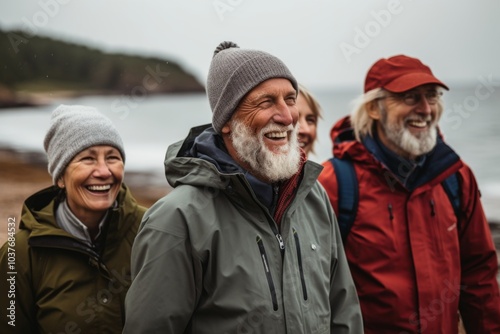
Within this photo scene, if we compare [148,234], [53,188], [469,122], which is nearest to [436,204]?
[148,234]

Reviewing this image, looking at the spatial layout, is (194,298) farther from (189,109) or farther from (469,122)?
(189,109)

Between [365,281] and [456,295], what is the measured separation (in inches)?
22.5

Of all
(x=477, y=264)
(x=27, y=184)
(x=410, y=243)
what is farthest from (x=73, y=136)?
(x=27, y=184)

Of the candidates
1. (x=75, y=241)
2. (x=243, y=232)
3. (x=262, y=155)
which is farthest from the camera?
(x=75, y=241)

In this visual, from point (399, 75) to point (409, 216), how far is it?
36.7 inches

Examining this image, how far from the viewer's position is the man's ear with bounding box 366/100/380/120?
3.46m

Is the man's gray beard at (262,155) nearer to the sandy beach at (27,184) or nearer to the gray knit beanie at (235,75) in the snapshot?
the gray knit beanie at (235,75)

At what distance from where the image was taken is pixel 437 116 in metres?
3.44

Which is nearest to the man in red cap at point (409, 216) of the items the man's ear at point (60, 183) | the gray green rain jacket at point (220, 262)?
the gray green rain jacket at point (220, 262)

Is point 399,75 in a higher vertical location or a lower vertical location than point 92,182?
higher

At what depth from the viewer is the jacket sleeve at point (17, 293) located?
266 cm

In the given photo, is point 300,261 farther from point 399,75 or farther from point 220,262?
point 399,75

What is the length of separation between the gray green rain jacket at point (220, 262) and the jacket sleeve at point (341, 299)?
0.14 m

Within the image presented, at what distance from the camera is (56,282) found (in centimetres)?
274
